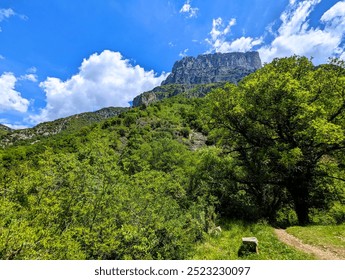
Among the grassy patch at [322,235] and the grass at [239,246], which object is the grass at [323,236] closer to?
the grassy patch at [322,235]

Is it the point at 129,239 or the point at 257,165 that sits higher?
the point at 257,165

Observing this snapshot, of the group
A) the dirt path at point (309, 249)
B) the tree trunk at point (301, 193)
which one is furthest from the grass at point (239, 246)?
the tree trunk at point (301, 193)

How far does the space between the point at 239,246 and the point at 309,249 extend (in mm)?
3156

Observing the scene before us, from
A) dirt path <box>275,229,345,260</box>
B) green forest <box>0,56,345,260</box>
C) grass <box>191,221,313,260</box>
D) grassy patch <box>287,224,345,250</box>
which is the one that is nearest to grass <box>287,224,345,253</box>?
grassy patch <box>287,224,345,250</box>

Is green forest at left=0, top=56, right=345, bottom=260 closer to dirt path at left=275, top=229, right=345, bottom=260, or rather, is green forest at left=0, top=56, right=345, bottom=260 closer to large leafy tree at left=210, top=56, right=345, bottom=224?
large leafy tree at left=210, top=56, right=345, bottom=224

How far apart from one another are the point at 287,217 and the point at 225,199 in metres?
5.88

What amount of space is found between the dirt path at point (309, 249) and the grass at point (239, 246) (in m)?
0.45

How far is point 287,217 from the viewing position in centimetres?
2184

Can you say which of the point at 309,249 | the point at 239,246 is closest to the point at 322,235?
the point at 309,249

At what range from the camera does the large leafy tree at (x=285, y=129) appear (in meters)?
17.5

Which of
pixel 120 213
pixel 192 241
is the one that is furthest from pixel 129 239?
pixel 192 241

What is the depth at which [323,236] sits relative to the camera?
45.4 ft
